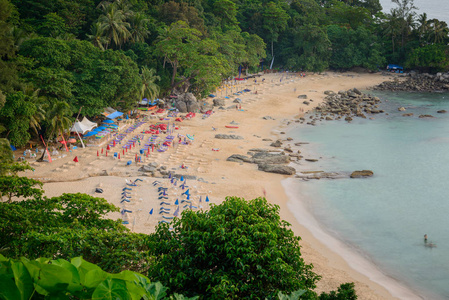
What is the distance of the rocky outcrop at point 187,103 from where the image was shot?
42.2 meters


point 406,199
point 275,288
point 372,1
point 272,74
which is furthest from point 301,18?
point 275,288

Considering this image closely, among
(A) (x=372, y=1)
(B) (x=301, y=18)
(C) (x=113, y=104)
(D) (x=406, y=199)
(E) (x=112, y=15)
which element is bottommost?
(D) (x=406, y=199)

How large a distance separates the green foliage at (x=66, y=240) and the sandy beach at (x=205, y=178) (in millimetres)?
5914

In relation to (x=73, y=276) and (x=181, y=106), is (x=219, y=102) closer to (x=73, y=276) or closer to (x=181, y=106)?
Answer: (x=181, y=106)

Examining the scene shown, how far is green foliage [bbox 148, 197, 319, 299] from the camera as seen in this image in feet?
29.7

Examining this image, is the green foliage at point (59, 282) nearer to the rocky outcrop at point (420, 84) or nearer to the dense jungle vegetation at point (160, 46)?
the dense jungle vegetation at point (160, 46)

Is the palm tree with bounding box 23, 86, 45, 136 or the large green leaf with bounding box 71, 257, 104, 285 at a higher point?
the large green leaf with bounding box 71, 257, 104, 285

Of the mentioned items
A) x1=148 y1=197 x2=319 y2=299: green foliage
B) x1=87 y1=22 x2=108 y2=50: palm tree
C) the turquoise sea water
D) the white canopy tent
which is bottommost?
the turquoise sea water

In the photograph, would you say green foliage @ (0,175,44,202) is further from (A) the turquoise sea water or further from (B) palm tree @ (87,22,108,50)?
(B) palm tree @ (87,22,108,50)

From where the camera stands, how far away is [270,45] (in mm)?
72938

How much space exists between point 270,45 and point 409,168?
152 ft

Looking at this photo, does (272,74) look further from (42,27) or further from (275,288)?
(275,288)

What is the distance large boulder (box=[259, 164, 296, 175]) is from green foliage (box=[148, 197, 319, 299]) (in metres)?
18.1

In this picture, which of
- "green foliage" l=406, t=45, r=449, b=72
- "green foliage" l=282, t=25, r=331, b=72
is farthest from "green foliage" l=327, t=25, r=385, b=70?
"green foliage" l=406, t=45, r=449, b=72
